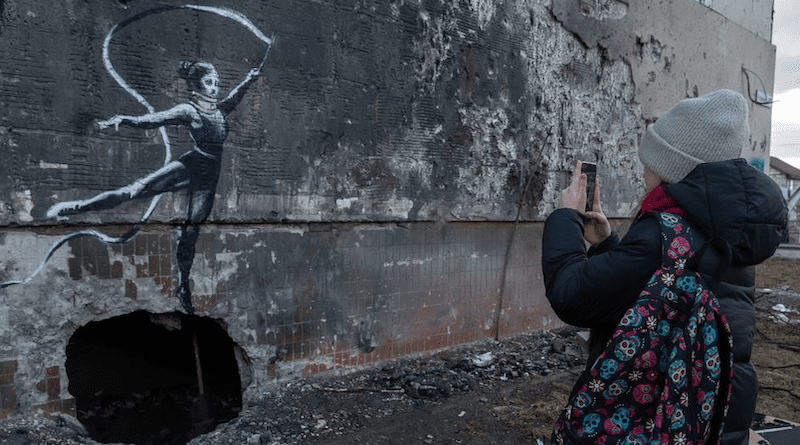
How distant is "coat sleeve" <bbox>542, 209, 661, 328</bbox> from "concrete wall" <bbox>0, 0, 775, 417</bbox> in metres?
2.75

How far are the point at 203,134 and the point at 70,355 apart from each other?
2199 millimetres

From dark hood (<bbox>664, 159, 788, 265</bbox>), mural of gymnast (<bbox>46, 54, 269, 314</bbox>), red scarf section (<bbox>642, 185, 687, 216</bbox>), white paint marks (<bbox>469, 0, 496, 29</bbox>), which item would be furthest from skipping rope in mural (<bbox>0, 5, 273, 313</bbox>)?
dark hood (<bbox>664, 159, 788, 265</bbox>)

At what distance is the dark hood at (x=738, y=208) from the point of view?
1.54 meters

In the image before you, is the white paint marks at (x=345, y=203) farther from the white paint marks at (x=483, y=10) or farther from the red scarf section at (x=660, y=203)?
the red scarf section at (x=660, y=203)

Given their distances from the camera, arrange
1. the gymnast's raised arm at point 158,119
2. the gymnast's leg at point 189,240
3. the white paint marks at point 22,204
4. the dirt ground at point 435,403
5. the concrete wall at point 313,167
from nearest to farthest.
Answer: the white paint marks at point 22,204
the concrete wall at point 313,167
the gymnast's raised arm at point 158,119
the dirt ground at point 435,403
the gymnast's leg at point 189,240

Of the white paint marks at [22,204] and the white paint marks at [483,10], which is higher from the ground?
the white paint marks at [483,10]

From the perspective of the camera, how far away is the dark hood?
1.54m

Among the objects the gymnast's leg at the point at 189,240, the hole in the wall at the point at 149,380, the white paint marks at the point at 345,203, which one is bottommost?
the hole in the wall at the point at 149,380

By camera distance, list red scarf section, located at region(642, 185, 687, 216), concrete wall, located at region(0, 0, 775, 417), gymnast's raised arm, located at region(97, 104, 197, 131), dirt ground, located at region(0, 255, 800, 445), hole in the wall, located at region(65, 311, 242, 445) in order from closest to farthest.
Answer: red scarf section, located at region(642, 185, 687, 216) < concrete wall, located at region(0, 0, 775, 417) < gymnast's raised arm, located at region(97, 104, 197, 131) < dirt ground, located at region(0, 255, 800, 445) < hole in the wall, located at region(65, 311, 242, 445)

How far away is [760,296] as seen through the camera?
8711mm

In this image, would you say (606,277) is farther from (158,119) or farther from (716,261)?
(158,119)

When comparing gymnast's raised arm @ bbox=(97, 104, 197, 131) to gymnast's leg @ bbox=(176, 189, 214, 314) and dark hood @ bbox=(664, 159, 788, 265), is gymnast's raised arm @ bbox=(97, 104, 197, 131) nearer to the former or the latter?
gymnast's leg @ bbox=(176, 189, 214, 314)

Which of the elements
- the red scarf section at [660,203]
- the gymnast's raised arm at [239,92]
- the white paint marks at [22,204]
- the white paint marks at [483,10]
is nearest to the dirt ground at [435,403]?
the white paint marks at [22,204]

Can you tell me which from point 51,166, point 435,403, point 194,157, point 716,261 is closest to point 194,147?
point 194,157
